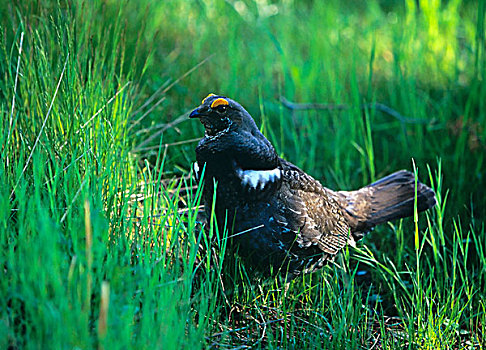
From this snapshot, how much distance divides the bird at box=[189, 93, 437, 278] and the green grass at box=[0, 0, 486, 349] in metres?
0.14

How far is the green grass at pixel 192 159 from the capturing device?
8.04 ft

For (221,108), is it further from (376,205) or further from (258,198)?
(376,205)

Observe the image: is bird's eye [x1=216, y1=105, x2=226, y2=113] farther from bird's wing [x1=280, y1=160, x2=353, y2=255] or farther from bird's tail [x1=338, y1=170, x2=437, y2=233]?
bird's tail [x1=338, y1=170, x2=437, y2=233]

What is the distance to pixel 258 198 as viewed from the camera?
11.9ft

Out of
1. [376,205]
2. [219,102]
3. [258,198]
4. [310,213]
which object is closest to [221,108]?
[219,102]

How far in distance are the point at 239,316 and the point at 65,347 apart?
5.22ft

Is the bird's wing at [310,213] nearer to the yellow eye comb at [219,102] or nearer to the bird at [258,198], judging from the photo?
the bird at [258,198]

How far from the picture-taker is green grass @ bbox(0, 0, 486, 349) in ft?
8.04

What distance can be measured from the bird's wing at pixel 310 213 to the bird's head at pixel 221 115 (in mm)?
521

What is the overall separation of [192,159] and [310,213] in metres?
1.25

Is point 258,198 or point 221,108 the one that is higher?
point 221,108

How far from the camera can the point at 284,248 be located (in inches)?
147

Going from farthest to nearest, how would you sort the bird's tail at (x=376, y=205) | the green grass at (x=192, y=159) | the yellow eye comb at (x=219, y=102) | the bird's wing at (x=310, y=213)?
the bird's tail at (x=376, y=205) → the bird's wing at (x=310, y=213) → the yellow eye comb at (x=219, y=102) → the green grass at (x=192, y=159)

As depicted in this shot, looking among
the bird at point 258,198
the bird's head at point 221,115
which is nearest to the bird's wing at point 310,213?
the bird at point 258,198
